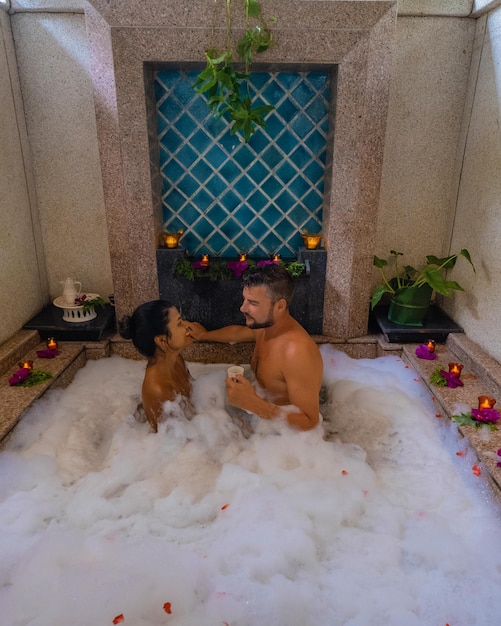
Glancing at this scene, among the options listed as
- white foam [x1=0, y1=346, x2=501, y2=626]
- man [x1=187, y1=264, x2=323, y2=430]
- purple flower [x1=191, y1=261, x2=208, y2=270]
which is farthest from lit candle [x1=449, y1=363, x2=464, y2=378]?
purple flower [x1=191, y1=261, x2=208, y2=270]

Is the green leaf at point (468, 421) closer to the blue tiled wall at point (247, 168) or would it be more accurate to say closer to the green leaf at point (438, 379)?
the green leaf at point (438, 379)

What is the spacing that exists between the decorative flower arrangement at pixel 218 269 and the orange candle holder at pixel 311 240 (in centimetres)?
18

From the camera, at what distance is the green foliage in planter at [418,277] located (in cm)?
348

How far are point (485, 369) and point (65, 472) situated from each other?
2.71 m

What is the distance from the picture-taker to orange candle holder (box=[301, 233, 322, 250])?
3.75 m

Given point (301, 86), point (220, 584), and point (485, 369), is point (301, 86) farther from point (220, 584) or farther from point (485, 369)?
point (220, 584)

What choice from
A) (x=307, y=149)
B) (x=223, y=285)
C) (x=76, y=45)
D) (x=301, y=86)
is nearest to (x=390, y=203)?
(x=307, y=149)

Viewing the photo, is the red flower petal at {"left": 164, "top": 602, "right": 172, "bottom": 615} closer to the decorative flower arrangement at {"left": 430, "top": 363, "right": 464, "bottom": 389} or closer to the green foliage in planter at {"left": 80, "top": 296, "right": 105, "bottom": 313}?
the decorative flower arrangement at {"left": 430, "top": 363, "right": 464, "bottom": 389}

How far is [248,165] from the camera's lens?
12.4 feet

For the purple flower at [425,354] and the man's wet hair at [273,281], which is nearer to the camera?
the man's wet hair at [273,281]

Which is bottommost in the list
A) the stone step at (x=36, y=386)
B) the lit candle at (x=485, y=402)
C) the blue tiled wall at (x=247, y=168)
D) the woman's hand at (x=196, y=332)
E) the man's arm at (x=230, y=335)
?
the stone step at (x=36, y=386)

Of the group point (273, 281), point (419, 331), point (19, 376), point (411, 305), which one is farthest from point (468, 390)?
point (19, 376)

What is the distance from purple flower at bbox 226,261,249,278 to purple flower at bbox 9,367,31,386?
163cm

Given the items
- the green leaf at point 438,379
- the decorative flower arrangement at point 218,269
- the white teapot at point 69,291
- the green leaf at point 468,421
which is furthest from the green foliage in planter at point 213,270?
the green leaf at point 468,421
